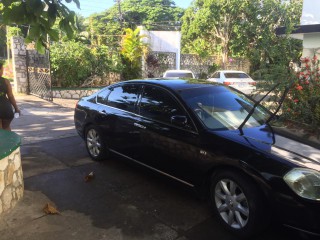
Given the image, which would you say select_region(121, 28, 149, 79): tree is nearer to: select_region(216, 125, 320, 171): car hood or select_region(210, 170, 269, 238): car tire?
select_region(216, 125, 320, 171): car hood

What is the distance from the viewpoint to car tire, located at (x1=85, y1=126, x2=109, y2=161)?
5.38 meters

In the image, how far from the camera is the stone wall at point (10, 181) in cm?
369

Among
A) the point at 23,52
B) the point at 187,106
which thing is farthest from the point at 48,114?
the point at 187,106

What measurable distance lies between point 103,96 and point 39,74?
8.78 m

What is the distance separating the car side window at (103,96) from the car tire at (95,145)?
1.53 feet

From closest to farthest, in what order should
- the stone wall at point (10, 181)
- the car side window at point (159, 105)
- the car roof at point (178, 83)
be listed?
the stone wall at point (10, 181)
the car side window at point (159, 105)
the car roof at point (178, 83)

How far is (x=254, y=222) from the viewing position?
311 centimetres

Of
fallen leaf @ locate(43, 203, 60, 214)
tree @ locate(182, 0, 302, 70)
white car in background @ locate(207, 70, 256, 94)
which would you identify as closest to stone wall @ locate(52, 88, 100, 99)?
white car in background @ locate(207, 70, 256, 94)

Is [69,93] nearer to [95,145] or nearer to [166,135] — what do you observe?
[95,145]

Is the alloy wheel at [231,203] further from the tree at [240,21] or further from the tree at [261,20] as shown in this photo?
the tree at [261,20]

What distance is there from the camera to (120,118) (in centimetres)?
489

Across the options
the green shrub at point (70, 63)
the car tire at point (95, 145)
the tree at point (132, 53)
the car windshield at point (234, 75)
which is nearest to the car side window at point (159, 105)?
the car tire at point (95, 145)

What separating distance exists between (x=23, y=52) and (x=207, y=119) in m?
12.3

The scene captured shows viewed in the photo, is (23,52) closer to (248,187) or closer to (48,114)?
(48,114)
